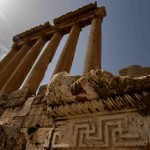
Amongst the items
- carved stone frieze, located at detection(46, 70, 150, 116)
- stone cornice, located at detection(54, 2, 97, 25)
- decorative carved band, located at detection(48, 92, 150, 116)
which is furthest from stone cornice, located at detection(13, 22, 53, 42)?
decorative carved band, located at detection(48, 92, 150, 116)

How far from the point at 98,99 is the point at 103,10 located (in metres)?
15.8

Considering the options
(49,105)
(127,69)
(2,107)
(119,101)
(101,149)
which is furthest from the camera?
(2,107)

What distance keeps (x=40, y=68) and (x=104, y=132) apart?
38.1 ft

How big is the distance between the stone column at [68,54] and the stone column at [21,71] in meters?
3.25

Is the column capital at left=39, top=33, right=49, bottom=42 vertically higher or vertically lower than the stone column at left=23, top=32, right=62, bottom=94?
higher

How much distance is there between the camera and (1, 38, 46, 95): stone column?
12.5 meters

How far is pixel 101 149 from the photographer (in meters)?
1.74

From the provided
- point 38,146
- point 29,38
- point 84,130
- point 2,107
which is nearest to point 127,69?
point 84,130

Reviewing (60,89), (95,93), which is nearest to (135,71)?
(95,93)

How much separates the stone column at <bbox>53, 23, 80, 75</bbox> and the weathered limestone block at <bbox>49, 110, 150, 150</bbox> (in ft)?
31.7

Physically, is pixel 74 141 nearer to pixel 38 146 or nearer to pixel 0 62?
pixel 38 146

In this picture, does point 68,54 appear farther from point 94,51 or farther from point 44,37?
point 44,37

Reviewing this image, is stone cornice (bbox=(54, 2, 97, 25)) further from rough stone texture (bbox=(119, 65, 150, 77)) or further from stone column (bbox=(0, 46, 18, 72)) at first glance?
rough stone texture (bbox=(119, 65, 150, 77))

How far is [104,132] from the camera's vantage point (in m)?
1.85
